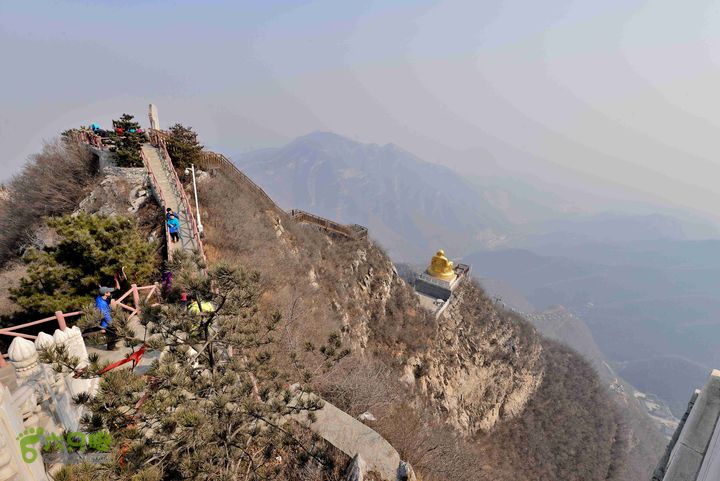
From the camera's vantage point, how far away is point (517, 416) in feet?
87.1

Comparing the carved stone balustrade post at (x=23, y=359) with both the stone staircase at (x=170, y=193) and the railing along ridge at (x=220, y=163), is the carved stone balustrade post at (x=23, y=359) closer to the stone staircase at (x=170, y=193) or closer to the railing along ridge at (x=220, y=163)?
the stone staircase at (x=170, y=193)

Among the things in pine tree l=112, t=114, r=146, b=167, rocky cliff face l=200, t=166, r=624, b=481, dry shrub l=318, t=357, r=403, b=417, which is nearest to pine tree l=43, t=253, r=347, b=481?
dry shrub l=318, t=357, r=403, b=417

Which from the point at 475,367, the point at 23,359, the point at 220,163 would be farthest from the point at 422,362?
the point at 23,359

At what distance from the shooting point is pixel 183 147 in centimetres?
1638

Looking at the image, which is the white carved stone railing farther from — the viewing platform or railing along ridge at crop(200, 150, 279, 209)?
railing along ridge at crop(200, 150, 279, 209)

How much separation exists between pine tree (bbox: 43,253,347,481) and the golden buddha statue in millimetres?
21013

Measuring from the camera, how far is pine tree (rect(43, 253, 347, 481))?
351 centimetres

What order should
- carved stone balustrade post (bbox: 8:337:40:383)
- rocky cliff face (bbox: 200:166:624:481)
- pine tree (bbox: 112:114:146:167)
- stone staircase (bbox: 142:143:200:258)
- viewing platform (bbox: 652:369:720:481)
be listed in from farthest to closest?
pine tree (bbox: 112:114:146:167) < stone staircase (bbox: 142:143:200:258) < rocky cliff face (bbox: 200:166:624:481) < viewing platform (bbox: 652:369:720:481) < carved stone balustrade post (bbox: 8:337:40:383)

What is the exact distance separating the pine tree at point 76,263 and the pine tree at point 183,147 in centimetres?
888

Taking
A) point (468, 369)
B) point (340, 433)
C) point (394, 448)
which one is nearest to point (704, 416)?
point (394, 448)

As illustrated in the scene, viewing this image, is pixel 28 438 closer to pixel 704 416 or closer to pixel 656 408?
pixel 704 416

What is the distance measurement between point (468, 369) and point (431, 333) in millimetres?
4589

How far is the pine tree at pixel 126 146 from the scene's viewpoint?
578 inches

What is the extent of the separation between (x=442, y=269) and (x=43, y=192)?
2509 centimetres
